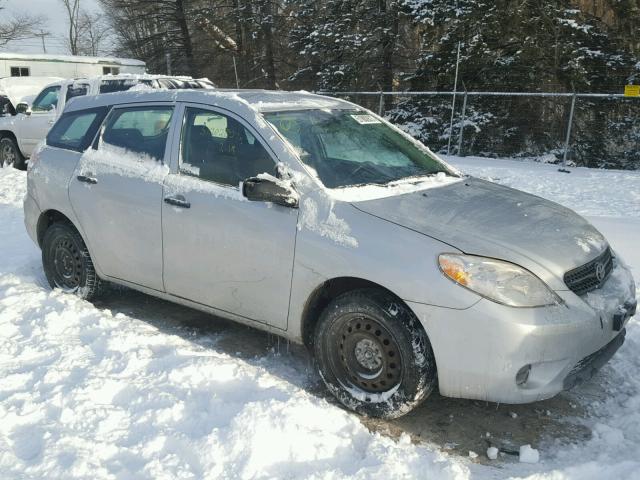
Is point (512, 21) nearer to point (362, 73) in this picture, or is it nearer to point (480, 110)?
point (480, 110)

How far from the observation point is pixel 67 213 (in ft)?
16.1

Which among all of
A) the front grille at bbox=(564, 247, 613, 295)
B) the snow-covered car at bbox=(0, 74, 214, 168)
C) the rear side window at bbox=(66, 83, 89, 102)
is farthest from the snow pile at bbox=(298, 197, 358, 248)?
the rear side window at bbox=(66, 83, 89, 102)

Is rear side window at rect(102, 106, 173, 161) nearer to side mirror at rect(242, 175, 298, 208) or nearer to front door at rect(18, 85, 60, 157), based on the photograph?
side mirror at rect(242, 175, 298, 208)

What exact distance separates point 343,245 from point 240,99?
139 cm

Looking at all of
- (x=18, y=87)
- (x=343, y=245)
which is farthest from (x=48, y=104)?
(x=343, y=245)

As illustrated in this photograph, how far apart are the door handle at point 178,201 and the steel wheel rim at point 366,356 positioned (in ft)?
4.60

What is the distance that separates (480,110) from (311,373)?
540 inches

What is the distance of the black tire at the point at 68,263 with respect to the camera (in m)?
4.94

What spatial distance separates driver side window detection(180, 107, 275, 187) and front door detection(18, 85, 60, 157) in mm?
9211

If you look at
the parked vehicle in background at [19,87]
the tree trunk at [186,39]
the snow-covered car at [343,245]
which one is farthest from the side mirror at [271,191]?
the tree trunk at [186,39]

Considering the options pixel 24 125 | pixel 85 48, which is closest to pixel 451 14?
pixel 24 125

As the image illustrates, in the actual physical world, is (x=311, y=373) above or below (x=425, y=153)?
below

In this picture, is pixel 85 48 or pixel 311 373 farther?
pixel 85 48

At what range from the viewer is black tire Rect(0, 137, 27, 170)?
13.0 metres
